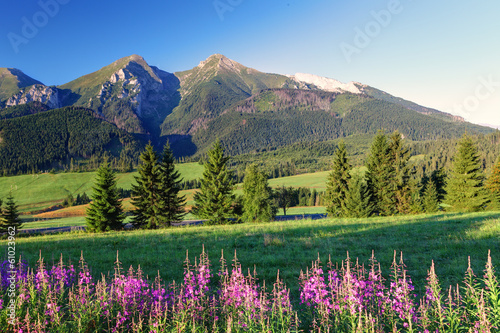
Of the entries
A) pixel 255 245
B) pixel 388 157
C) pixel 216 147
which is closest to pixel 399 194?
pixel 388 157

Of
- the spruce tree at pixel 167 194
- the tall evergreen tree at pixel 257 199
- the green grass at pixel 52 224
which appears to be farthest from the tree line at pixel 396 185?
the green grass at pixel 52 224

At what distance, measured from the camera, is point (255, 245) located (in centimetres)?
1412

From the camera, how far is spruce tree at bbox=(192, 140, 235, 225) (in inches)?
1682

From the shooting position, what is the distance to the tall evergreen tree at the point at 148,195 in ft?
129

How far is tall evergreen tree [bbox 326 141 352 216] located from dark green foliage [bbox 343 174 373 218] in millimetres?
3881

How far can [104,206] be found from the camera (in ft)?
116

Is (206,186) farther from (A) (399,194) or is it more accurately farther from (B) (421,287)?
(B) (421,287)

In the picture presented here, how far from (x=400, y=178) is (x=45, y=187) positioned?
152 meters

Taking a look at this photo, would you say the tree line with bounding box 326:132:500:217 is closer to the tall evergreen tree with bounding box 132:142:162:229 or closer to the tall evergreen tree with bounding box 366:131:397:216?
the tall evergreen tree with bounding box 366:131:397:216

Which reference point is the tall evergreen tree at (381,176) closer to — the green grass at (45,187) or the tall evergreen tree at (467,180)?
the tall evergreen tree at (467,180)

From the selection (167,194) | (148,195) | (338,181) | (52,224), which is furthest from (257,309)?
(52,224)

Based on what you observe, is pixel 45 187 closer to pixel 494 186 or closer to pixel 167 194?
pixel 167 194

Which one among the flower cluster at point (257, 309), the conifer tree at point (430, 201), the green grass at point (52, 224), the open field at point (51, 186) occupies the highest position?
the open field at point (51, 186)

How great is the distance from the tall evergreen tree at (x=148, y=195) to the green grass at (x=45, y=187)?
263 ft
